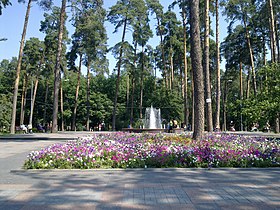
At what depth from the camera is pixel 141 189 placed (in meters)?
6.32

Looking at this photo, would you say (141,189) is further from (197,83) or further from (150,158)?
(197,83)

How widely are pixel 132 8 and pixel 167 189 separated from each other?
3234cm

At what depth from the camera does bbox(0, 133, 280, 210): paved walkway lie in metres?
5.29

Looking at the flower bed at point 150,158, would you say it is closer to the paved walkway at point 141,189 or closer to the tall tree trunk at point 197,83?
the paved walkway at point 141,189

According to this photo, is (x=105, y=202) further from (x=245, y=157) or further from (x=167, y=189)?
(x=245, y=157)

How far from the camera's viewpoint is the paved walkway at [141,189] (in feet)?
17.3

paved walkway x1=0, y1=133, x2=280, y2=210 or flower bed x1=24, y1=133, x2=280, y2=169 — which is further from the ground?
flower bed x1=24, y1=133, x2=280, y2=169

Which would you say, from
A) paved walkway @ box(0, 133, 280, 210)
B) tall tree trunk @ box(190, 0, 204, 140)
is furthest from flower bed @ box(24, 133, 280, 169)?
tall tree trunk @ box(190, 0, 204, 140)

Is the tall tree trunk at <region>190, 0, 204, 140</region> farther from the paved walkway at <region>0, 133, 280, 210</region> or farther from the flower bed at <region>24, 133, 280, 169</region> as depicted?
the paved walkway at <region>0, 133, 280, 210</region>

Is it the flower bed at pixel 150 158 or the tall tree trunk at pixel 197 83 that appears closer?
the flower bed at pixel 150 158

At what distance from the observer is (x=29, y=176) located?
781 centimetres

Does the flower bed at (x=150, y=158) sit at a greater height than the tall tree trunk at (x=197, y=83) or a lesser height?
lesser

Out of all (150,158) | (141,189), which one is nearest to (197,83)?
(150,158)

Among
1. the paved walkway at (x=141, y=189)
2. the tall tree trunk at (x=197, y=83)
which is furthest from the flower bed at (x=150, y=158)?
the tall tree trunk at (x=197, y=83)
